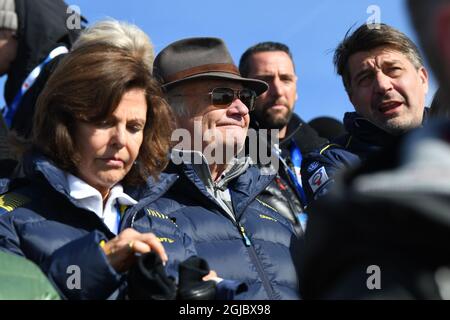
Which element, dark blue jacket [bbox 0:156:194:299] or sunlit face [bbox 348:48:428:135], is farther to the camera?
sunlit face [bbox 348:48:428:135]

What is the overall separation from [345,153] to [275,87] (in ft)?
5.75

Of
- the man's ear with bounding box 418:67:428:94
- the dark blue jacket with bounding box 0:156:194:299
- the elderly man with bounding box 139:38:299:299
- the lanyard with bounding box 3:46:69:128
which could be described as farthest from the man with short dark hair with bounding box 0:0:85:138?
the man's ear with bounding box 418:67:428:94

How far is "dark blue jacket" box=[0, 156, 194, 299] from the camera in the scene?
2666 millimetres

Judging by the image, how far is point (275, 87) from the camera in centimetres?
622

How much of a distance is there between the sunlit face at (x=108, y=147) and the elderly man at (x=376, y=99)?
1374mm

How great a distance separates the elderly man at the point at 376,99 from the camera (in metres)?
4.55

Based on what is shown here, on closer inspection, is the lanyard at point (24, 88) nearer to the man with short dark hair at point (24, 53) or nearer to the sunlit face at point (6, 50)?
the man with short dark hair at point (24, 53)

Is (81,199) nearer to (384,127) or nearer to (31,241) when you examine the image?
(31,241)

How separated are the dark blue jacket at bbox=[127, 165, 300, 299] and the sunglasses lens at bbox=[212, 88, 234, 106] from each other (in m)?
0.56

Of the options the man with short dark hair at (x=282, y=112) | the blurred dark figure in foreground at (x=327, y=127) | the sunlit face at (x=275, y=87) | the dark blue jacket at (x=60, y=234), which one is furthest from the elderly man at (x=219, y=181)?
the blurred dark figure in foreground at (x=327, y=127)

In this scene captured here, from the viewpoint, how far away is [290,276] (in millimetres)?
3637

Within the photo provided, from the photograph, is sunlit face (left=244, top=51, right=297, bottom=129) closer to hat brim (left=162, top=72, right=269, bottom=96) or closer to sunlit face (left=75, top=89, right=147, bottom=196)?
hat brim (left=162, top=72, right=269, bottom=96)

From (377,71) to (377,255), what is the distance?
150 inches
